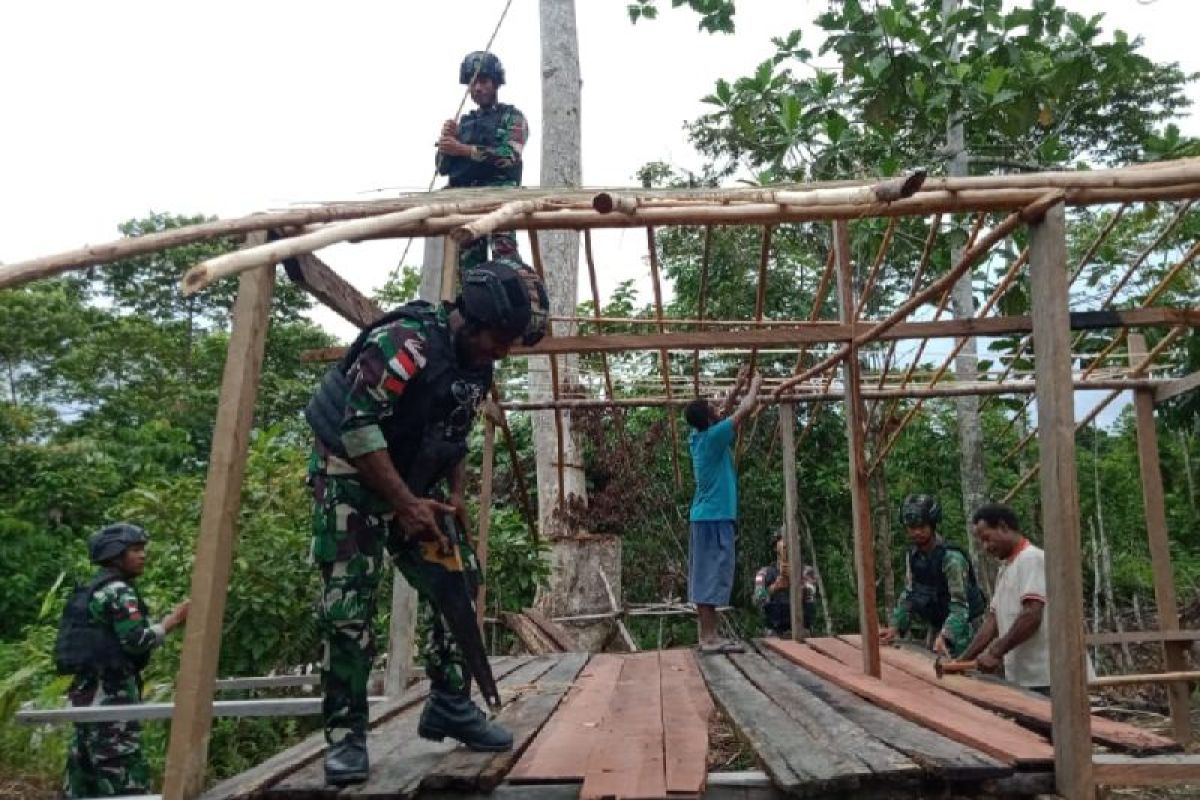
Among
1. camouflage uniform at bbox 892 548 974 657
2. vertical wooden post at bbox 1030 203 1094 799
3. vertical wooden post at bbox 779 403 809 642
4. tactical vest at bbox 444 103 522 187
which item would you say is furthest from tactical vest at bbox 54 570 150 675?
camouflage uniform at bbox 892 548 974 657

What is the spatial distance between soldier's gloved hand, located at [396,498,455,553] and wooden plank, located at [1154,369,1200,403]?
5.04 m

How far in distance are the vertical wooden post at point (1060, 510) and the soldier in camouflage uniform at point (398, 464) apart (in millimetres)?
1641

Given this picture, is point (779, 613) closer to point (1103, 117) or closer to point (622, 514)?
point (622, 514)

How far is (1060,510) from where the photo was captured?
Answer: 3.02m

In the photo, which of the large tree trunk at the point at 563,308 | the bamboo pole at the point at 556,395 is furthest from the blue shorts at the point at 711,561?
the large tree trunk at the point at 563,308

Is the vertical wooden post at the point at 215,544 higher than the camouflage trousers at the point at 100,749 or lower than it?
higher

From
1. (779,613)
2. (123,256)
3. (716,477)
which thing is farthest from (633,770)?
(779,613)

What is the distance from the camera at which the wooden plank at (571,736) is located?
2816 mm

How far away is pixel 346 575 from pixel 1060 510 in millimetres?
2204

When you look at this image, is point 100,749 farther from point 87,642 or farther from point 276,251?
point 276,251

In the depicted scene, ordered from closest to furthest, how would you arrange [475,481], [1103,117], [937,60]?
[937,60] < [475,481] < [1103,117]

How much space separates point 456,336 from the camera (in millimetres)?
2980

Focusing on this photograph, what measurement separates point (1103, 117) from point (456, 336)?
1519 centimetres

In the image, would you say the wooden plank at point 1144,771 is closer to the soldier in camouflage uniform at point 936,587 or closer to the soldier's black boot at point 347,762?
the soldier's black boot at point 347,762
